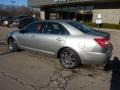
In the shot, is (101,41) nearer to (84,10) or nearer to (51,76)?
(51,76)

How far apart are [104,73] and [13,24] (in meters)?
20.0

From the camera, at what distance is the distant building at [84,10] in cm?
2755

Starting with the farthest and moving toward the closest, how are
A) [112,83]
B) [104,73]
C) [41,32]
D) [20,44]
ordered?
1. [20,44]
2. [41,32]
3. [104,73]
4. [112,83]

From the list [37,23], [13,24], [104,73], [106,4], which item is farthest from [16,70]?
[106,4]

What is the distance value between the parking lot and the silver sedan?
0.38 m

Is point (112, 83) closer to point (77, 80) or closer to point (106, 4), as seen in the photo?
point (77, 80)

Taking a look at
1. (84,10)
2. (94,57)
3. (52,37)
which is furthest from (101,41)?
(84,10)

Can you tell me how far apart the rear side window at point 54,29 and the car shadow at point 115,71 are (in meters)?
1.86

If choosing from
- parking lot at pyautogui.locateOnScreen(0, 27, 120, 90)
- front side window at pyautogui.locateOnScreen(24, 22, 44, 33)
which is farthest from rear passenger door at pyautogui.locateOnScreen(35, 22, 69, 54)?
parking lot at pyautogui.locateOnScreen(0, 27, 120, 90)

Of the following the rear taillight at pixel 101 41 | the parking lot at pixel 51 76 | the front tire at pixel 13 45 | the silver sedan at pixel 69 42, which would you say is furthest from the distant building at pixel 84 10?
the rear taillight at pixel 101 41

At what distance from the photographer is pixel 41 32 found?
7.12 m

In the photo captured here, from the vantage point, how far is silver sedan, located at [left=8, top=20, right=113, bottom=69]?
5770 millimetres

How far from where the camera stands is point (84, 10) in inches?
1251

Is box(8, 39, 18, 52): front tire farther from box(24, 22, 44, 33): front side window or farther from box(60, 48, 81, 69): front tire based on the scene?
box(60, 48, 81, 69): front tire
